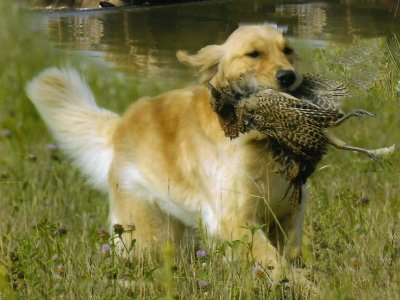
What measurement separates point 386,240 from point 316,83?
0.78 meters

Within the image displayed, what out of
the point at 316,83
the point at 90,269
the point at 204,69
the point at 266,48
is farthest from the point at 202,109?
the point at 90,269

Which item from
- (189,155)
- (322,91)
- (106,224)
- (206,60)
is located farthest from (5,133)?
(322,91)

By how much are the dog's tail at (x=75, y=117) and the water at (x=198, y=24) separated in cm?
42

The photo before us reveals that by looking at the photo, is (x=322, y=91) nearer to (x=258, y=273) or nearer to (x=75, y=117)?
(x=258, y=273)

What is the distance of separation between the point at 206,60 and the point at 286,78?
72cm

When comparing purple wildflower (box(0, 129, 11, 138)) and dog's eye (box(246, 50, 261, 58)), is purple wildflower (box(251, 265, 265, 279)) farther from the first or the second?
purple wildflower (box(0, 129, 11, 138))

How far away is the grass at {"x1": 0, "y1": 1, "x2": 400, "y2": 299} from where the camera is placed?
373 centimetres

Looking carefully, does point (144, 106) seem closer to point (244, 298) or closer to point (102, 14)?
→ point (102, 14)

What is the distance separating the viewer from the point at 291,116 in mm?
3752

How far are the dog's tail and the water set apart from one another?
1.37ft

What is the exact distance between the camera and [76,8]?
5066mm

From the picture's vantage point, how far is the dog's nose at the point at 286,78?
13.4 feet

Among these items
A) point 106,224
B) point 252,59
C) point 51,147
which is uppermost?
point 252,59

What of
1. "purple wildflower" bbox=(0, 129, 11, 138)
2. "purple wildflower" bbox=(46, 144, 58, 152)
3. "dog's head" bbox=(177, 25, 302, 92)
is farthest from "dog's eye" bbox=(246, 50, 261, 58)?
"purple wildflower" bbox=(0, 129, 11, 138)
